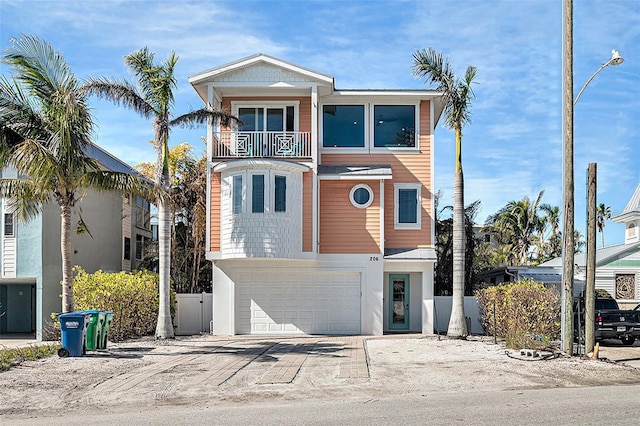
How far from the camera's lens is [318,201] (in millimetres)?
23500

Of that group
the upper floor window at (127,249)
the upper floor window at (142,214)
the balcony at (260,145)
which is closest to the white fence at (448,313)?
the balcony at (260,145)

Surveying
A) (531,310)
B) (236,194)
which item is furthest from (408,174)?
(531,310)

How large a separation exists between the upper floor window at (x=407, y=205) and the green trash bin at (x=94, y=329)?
11307mm

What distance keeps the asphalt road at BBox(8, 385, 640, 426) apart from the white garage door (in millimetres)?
12498

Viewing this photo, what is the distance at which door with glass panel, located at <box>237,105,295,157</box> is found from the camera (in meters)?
23.7

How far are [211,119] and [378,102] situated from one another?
6468 millimetres

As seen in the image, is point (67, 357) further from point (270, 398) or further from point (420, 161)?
point (420, 161)

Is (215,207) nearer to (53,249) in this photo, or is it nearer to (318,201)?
(318,201)

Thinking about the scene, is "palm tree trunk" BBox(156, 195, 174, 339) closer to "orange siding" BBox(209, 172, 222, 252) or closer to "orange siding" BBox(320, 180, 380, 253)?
"orange siding" BBox(209, 172, 222, 252)

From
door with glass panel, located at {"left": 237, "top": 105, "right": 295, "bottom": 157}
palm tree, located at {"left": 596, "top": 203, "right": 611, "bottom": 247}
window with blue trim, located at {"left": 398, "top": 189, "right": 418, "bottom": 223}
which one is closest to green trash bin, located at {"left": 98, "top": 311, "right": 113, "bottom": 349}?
door with glass panel, located at {"left": 237, "top": 105, "right": 295, "bottom": 157}

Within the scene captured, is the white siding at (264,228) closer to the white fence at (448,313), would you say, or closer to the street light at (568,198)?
the white fence at (448,313)

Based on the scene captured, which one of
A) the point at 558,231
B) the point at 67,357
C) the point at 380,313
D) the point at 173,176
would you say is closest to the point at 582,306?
the point at 380,313

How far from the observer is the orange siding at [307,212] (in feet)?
75.0

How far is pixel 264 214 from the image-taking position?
72.5ft
